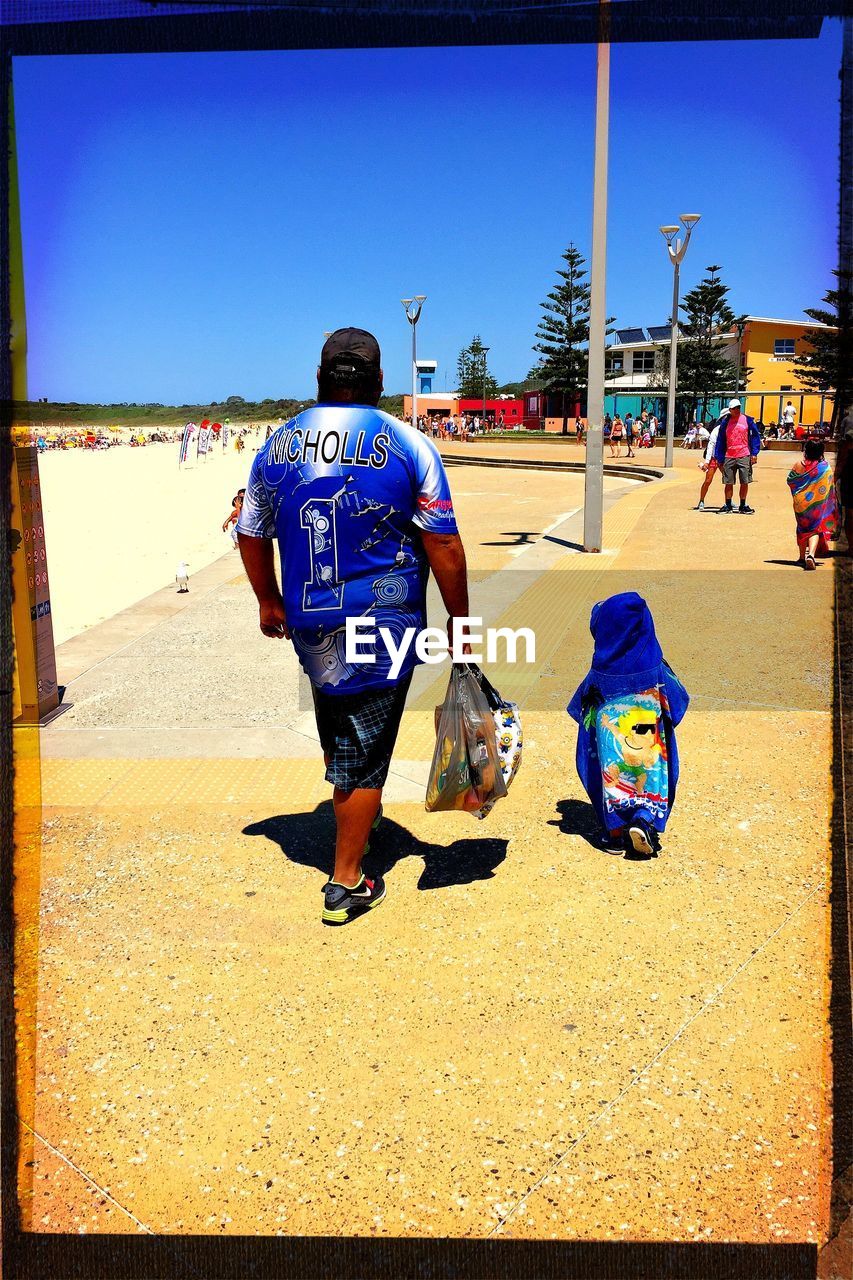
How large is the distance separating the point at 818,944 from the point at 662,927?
1.48 ft

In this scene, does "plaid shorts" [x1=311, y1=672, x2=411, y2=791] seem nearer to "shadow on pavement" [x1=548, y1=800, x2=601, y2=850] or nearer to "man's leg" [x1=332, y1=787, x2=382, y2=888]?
"man's leg" [x1=332, y1=787, x2=382, y2=888]

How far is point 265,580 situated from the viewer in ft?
10.5

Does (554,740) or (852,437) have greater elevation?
(852,437)

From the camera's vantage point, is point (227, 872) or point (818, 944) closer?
point (818, 944)

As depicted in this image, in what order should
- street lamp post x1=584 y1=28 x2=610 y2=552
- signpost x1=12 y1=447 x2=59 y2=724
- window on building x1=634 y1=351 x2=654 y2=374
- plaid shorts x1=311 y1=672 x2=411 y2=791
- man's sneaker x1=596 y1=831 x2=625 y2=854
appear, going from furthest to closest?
1. window on building x1=634 y1=351 x2=654 y2=374
2. street lamp post x1=584 y1=28 x2=610 y2=552
3. signpost x1=12 y1=447 x2=59 y2=724
4. man's sneaker x1=596 y1=831 x2=625 y2=854
5. plaid shorts x1=311 y1=672 x2=411 y2=791

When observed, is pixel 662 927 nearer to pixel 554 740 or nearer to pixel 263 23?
pixel 554 740

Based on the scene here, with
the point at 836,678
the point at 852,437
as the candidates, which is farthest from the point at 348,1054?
the point at 836,678

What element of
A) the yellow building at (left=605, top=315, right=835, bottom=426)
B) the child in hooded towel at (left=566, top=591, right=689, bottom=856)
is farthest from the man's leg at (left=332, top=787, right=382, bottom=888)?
the yellow building at (left=605, top=315, right=835, bottom=426)

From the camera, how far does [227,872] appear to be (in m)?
3.48

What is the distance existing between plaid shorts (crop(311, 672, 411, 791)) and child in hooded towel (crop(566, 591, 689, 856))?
83cm

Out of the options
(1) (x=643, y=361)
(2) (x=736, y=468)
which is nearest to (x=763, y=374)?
(1) (x=643, y=361)

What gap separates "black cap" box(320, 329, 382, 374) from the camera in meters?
2.94

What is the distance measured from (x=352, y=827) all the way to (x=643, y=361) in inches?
2725

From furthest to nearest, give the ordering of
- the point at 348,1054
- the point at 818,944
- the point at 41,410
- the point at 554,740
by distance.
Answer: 1. the point at 554,740
2. the point at 818,944
3. the point at 41,410
4. the point at 348,1054
